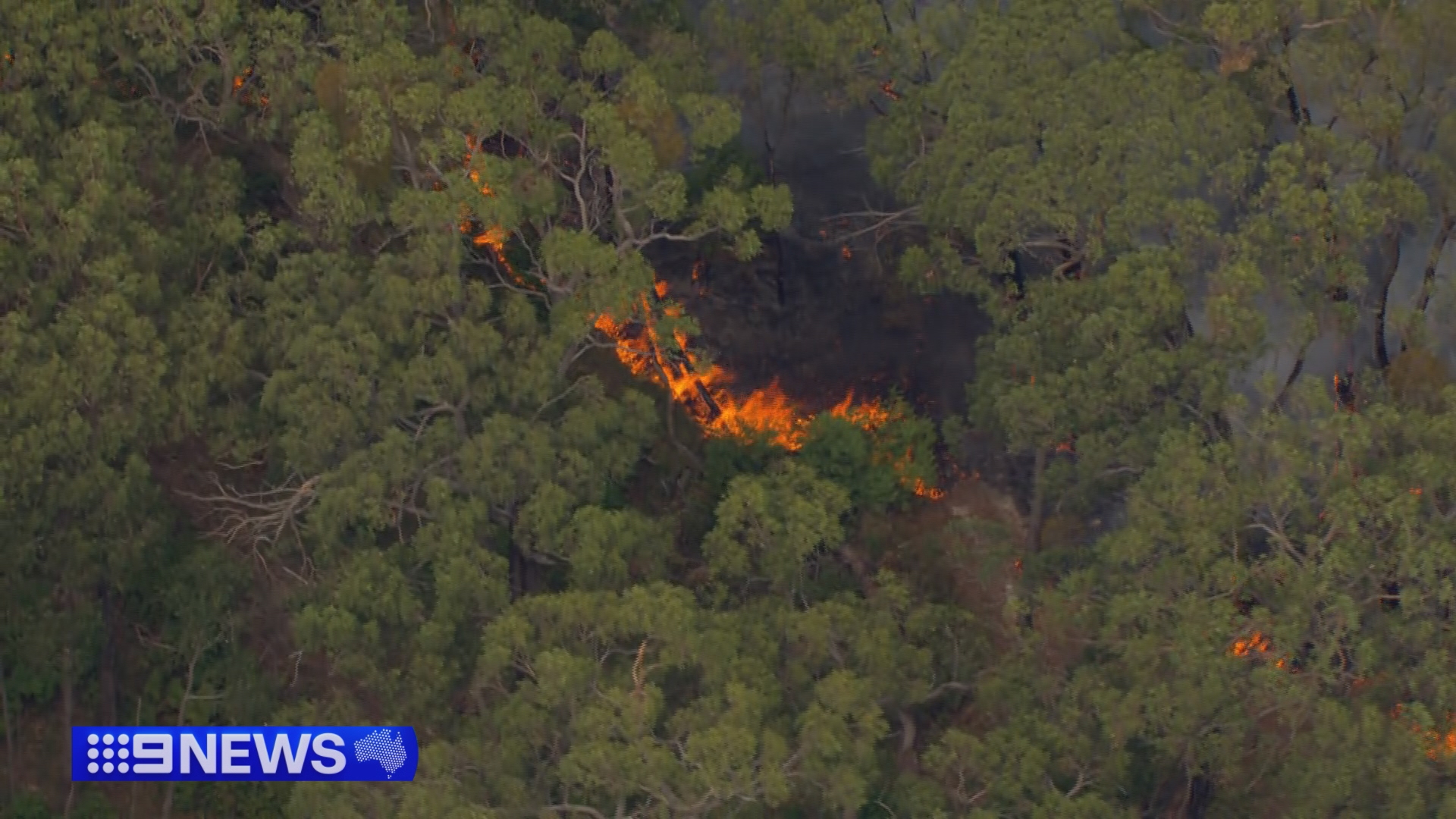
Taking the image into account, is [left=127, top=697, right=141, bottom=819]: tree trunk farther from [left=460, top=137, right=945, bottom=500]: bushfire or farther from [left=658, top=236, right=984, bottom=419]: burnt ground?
[left=658, top=236, right=984, bottom=419]: burnt ground

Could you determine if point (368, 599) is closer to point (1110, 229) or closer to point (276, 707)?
point (276, 707)

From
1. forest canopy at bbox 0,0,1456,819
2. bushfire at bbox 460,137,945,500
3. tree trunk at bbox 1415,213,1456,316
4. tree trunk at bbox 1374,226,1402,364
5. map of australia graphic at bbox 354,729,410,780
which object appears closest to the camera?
forest canopy at bbox 0,0,1456,819

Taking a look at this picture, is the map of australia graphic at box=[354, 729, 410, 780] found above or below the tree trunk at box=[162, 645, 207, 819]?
above

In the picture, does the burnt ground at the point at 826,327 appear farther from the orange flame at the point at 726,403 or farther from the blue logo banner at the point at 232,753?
the blue logo banner at the point at 232,753

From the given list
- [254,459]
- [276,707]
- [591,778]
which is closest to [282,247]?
[254,459]

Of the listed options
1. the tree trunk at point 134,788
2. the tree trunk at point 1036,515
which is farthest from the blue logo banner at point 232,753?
the tree trunk at point 1036,515

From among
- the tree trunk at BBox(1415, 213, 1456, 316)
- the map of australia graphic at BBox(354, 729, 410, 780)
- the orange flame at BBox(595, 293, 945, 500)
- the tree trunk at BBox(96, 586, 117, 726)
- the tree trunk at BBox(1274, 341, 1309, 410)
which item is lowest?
the tree trunk at BBox(96, 586, 117, 726)

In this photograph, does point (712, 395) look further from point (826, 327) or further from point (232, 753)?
point (232, 753)

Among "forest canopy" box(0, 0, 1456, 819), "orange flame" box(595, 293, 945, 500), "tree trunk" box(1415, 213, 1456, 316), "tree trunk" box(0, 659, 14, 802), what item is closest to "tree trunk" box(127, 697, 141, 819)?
"forest canopy" box(0, 0, 1456, 819)
